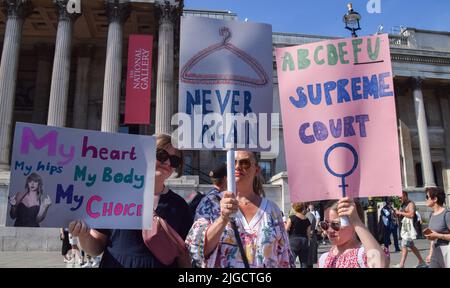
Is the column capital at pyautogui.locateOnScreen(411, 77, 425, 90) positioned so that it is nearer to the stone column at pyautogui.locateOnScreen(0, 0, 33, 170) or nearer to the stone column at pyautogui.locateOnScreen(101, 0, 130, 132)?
the stone column at pyautogui.locateOnScreen(101, 0, 130, 132)

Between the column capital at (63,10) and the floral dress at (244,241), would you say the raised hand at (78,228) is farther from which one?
the column capital at (63,10)

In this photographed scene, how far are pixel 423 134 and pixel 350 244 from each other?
35541 mm

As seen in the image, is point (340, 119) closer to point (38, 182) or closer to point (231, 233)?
point (231, 233)

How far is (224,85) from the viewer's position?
360 cm

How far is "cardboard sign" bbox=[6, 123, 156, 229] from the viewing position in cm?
317

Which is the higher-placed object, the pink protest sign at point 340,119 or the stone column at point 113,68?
the stone column at point 113,68

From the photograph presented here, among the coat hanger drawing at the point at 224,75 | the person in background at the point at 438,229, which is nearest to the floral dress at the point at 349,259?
the coat hanger drawing at the point at 224,75

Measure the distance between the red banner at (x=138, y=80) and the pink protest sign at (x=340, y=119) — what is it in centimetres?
1641

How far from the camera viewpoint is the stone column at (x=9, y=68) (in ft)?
66.4

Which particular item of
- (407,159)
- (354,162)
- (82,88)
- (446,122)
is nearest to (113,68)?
(82,88)

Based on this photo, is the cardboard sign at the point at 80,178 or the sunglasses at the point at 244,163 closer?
the cardboard sign at the point at 80,178

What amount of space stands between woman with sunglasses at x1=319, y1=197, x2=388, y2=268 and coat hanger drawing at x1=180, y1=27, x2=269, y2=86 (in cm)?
130

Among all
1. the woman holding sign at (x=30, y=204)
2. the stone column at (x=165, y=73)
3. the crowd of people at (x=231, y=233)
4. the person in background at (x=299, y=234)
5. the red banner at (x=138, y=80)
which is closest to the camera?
the crowd of people at (x=231, y=233)

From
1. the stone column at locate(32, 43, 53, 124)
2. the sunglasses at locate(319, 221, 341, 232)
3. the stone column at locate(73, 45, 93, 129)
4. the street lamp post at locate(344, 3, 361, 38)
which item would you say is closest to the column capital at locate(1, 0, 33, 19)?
the stone column at locate(32, 43, 53, 124)
